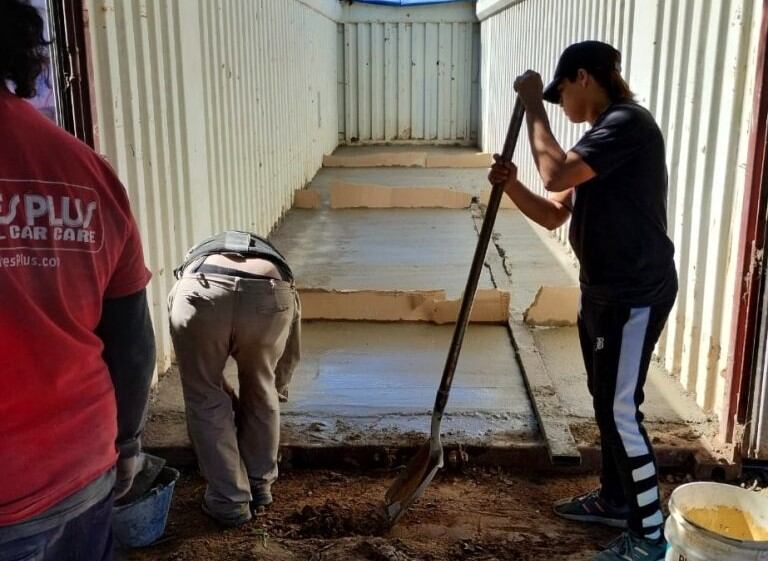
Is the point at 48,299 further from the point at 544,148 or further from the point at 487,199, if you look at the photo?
the point at 487,199

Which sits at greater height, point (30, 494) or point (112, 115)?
point (112, 115)

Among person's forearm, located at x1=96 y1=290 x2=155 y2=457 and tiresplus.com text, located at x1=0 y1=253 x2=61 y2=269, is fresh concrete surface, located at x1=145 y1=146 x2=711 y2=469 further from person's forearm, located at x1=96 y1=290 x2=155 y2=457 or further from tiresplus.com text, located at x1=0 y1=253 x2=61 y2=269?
tiresplus.com text, located at x1=0 y1=253 x2=61 y2=269

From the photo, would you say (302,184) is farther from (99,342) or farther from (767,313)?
(99,342)

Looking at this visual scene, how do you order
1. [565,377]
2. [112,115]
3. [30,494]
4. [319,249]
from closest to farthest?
[30,494]
[112,115]
[565,377]
[319,249]

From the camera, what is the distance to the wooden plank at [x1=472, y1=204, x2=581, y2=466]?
3543mm

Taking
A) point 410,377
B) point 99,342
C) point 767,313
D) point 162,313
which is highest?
point 99,342

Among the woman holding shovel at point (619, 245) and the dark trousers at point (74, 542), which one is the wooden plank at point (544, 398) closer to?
the woman holding shovel at point (619, 245)

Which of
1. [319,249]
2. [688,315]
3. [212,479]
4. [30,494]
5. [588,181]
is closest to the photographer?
[30,494]

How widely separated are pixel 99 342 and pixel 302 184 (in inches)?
351

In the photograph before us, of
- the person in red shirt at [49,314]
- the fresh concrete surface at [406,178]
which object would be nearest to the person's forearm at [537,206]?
the person in red shirt at [49,314]

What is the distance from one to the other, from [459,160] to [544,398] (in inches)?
346

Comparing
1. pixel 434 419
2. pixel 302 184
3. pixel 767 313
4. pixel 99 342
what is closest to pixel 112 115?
pixel 434 419

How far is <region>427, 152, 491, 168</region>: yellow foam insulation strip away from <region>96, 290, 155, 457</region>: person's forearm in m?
10.8

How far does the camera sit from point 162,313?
4371mm
